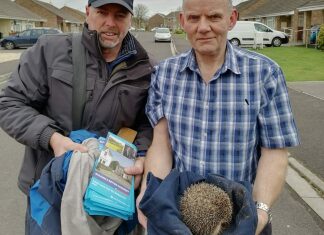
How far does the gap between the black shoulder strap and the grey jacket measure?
0.02 meters

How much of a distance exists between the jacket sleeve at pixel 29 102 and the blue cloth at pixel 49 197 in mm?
224

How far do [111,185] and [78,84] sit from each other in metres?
0.62

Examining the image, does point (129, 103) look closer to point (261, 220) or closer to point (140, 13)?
point (261, 220)

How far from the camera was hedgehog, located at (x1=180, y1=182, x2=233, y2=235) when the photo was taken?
1.67 m

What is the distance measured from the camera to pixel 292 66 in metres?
19.9

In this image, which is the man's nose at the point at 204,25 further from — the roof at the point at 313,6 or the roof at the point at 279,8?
the roof at the point at 279,8

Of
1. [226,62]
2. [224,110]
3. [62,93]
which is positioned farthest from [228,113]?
[62,93]

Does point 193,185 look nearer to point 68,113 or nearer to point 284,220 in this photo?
point 68,113

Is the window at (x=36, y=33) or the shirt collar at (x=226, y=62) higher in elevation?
the window at (x=36, y=33)

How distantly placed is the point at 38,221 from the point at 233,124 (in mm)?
1103

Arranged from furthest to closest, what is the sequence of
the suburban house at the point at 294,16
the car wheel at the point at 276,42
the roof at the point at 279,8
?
the roof at the point at 279,8 → the suburban house at the point at 294,16 → the car wheel at the point at 276,42

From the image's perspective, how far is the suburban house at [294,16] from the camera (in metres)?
36.2

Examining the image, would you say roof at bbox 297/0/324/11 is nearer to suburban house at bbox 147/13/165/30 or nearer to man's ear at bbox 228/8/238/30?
man's ear at bbox 228/8/238/30

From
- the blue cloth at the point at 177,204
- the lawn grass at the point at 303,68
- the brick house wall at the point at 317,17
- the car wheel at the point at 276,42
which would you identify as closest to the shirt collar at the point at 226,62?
the blue cloth at the point at 177,204
